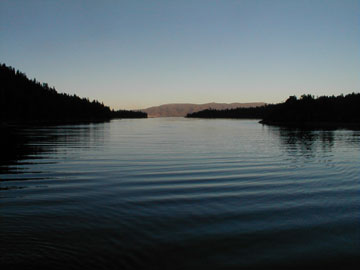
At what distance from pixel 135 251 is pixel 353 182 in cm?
1590

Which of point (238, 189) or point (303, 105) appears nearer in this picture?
point (238, 189)

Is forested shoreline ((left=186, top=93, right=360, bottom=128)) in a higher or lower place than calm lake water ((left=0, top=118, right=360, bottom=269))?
higher

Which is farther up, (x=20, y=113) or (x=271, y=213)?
(x=20, y=113)

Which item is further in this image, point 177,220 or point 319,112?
point 319,112

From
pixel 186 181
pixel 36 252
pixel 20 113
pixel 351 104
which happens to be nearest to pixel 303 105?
pixel 351 104

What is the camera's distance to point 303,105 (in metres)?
174

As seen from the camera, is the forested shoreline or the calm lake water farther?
the forested shoreline

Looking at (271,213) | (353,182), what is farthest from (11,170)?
(353,182)

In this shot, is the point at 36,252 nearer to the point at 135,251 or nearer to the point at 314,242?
the point at 135,251

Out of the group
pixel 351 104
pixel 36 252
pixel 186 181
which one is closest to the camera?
pixel 36 252

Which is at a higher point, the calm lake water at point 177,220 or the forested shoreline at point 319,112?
the forested shoreline at point 319,112

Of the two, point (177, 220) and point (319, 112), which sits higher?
point (319, 112)

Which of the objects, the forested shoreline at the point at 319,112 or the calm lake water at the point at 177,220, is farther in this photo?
the forested shoreline at the point at 319,112

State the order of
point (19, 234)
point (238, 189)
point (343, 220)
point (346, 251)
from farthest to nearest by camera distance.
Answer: point (238, 189)
point (343, 220)
point (19, 234)
point (346, 251)
